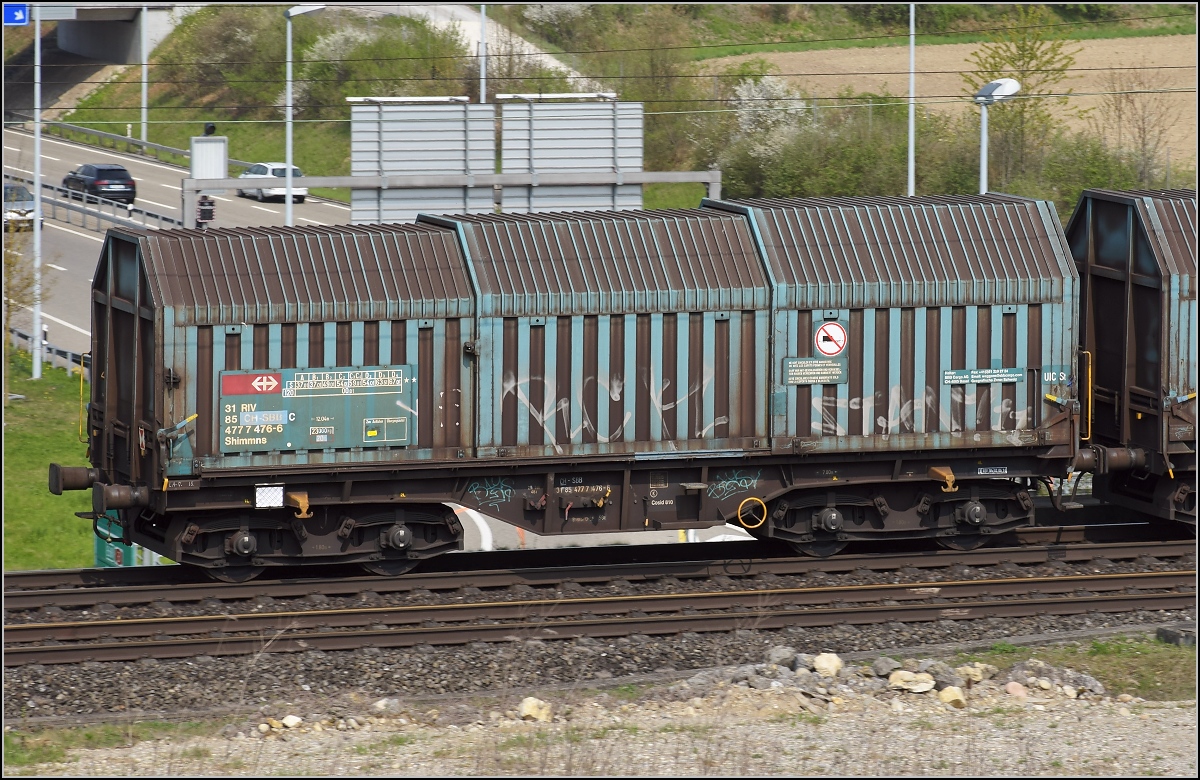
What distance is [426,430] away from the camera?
1551 centimetres

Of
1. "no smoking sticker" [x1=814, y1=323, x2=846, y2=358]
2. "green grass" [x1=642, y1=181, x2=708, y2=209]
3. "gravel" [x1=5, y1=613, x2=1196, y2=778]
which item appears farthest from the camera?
"green grass" [x1=642, y1=181, x2=708, y2=209]

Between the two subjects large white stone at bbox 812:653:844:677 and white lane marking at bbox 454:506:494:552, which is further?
white lane marking at bbox 454:506:494:552

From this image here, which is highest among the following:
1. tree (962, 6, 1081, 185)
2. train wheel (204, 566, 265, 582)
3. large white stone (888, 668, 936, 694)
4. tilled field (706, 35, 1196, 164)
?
tilled field (706, 35, 1196, 164)

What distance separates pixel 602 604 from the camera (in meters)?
15.0

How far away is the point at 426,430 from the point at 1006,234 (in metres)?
7.01

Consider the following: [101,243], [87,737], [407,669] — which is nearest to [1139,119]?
[101,243]

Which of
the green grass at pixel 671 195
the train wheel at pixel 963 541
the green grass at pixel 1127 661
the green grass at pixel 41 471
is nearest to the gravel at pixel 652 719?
the green grass at pixel 1127 661

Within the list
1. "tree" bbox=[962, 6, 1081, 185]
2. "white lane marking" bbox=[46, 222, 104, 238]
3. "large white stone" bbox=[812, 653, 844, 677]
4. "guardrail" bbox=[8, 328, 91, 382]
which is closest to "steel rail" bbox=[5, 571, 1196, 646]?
"large white stone" bbox=[812, 653, 844, 677]

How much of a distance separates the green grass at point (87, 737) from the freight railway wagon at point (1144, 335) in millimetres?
10777

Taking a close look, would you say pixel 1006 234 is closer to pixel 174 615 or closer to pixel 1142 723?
pixel 1142 723

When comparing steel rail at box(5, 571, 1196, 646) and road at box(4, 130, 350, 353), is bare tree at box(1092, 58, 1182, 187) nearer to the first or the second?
road at box(4, 130, 350, 353)

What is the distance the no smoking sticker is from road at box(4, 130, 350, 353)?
19091mm

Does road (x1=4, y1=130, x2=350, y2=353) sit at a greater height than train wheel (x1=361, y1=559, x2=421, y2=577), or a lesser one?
greater

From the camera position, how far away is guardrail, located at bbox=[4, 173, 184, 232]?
45.8 metres
